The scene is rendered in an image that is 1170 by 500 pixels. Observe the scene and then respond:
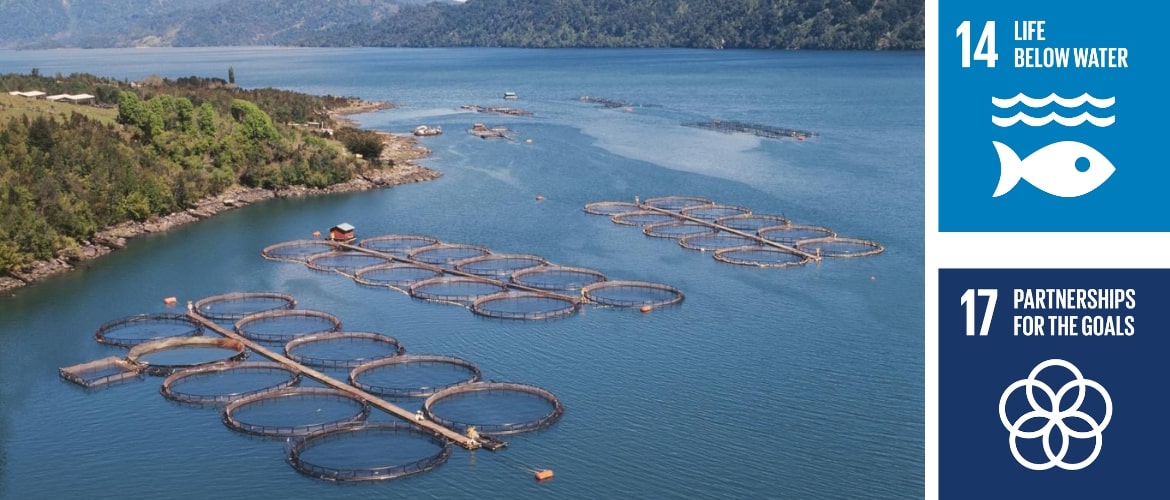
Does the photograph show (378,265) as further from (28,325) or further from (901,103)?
(901,103)

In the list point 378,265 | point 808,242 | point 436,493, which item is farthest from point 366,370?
point 808,242

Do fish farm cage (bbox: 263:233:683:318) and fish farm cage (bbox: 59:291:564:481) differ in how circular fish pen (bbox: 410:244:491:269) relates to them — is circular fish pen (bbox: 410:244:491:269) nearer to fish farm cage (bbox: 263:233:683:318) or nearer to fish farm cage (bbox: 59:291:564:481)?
fish farm cage (bbox: 263:233:683:318)

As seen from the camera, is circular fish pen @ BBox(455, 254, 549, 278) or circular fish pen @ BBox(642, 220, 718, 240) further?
circular fish pen @ BBox(642, 220, 718, 240)

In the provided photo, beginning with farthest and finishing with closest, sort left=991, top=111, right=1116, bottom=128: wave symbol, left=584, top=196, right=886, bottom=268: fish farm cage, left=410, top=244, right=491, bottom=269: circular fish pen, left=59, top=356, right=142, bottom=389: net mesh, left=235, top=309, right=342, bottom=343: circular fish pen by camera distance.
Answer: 1. left=410, top=244, right=491, bottom=269: circular fish pen
2. left=584, top=196, right=886, bottom=268: fish farm cage
3. left=235, top=309, right=342, bottom=343: circular fish pen
4. left=59, top=356, right=142, bottom=389: net mesh
5. left=991, top=111, right=1116, bottom=128: wave symbol

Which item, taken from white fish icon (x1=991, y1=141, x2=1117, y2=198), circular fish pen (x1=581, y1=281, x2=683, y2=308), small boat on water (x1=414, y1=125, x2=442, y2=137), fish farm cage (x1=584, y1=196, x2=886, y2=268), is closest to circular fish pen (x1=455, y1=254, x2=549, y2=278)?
circular fish pen (x1=581, y1=281, x2=683, y2=308)

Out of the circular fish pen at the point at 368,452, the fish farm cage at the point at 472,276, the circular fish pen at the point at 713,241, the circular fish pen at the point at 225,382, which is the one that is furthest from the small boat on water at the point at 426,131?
the circular fish pen at the point at 368,452

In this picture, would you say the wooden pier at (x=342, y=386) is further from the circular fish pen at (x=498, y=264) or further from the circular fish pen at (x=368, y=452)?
the circular fish pen at (x=498, y=264)
